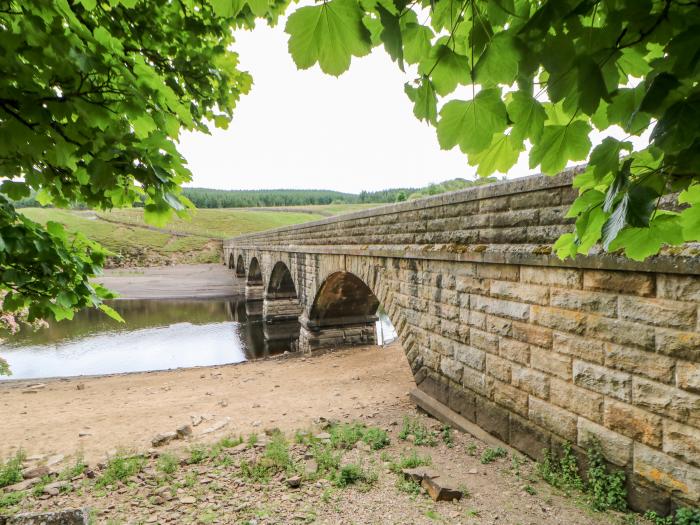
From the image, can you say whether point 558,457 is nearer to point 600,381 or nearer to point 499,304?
point 600,381

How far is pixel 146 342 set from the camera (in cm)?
1989

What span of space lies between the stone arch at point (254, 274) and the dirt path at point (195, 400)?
16.9 metres

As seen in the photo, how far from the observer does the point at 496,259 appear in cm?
500

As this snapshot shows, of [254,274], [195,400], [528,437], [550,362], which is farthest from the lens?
[254,274]

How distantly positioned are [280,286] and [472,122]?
23.0 metres

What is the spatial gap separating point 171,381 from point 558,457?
10742mm

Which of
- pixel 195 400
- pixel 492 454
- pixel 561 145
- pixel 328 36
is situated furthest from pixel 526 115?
pixel 195 400

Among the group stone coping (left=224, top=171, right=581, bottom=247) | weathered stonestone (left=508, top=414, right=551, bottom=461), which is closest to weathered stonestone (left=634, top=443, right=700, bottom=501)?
weathered stonestone (left=508, top=414, right=551, bottom=461)

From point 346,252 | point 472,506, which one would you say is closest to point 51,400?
point 346,252

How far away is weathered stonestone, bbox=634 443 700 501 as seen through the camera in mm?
3164

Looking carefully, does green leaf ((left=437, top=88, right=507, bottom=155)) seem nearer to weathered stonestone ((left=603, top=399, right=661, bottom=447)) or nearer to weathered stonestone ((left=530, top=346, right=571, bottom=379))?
weathered stonestone ((left=603, top=399, right=661, bottom=447))

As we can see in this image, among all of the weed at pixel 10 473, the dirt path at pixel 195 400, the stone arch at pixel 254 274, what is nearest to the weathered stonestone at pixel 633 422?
the dirt path at pixel 195 400

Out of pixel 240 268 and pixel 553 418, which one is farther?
pixel 240 268

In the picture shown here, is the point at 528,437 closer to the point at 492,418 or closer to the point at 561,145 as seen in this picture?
the point at 492,418
